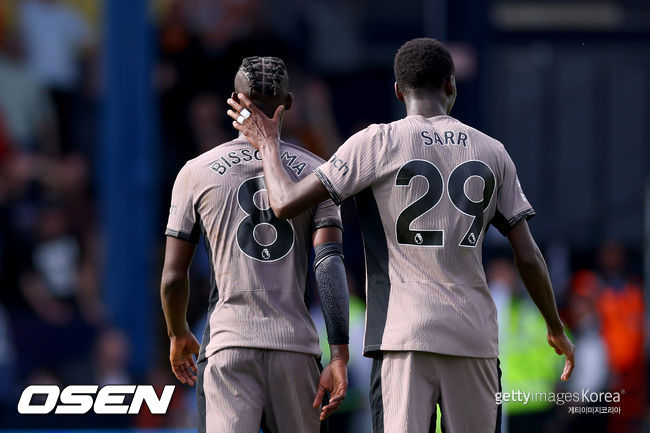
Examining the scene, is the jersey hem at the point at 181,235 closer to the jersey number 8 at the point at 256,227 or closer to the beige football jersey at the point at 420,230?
the jersey number 8 at the point at 256,227

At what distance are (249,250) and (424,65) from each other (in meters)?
0.89

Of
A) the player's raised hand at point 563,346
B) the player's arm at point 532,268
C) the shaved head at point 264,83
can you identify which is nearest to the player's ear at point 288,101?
the shaved head at point 264,83

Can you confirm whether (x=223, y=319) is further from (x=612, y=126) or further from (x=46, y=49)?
(x=612, y=126)

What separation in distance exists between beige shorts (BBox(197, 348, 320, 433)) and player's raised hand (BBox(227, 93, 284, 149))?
747 millimetres

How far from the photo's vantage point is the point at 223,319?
4.41 metres

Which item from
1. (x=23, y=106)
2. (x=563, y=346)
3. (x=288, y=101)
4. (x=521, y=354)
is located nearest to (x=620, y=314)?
(x=521, y=354)

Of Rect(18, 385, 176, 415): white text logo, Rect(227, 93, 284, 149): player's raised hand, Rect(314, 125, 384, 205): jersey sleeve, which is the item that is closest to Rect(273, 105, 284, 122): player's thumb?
Rect(227, 93, 284, 149): player's raised hand

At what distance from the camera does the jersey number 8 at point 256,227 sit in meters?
4.38

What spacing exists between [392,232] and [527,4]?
9960 mm

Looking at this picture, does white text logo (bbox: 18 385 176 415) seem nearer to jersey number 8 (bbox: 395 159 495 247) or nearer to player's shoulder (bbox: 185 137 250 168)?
player's shoulder (bbox: 185 137 250 168)

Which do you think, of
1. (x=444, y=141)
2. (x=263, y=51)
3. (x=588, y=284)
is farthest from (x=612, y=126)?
(x=444, y=141)

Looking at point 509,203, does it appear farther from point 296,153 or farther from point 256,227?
point 256,227

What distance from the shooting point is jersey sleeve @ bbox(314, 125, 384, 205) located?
167 inches

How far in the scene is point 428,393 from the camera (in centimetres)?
423
